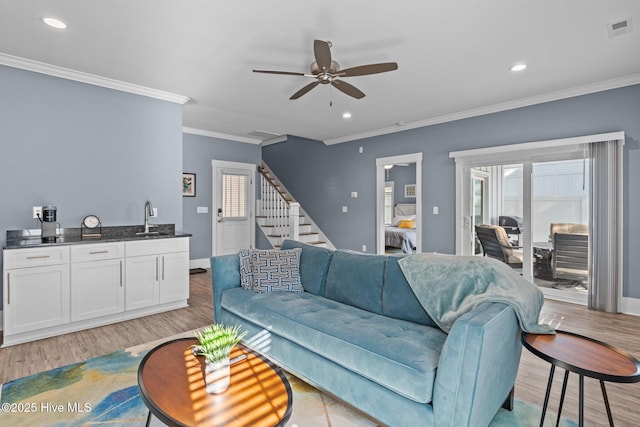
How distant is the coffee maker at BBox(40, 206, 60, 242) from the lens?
3.21 meters

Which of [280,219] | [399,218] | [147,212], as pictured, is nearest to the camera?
[147,212]

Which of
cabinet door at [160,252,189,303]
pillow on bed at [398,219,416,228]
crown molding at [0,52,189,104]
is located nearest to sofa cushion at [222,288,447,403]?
cabinet door at [160,252,189,303]

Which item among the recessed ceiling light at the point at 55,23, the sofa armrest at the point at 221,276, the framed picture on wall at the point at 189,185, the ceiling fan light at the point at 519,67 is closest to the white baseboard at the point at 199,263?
the framed picture on wall at the point at 189,185

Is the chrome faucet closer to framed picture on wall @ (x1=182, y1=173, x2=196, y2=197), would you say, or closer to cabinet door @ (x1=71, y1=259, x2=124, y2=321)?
cabinet door @ (x1=71, y1=259, x2=124, y2=321)

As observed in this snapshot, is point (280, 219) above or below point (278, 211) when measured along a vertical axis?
below

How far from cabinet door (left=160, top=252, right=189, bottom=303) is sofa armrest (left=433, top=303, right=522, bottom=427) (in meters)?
3.28

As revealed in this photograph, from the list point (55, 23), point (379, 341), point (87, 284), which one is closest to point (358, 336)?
point (379, 341)

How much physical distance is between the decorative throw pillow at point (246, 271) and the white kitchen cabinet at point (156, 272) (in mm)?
1294

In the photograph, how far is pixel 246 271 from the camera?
2975 millimetres

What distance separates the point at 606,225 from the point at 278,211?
5098mm

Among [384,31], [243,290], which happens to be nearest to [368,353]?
[243,290]

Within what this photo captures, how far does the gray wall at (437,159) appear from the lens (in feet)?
12.1

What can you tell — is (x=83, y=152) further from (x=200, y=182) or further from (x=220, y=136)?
(x=220, y=136)

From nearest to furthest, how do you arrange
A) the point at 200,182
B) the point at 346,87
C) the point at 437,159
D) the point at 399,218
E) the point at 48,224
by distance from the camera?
the point at 346,87 → the point at 48,224 → the point at 437,159 → the point at 200,182 → the point at 399,218
